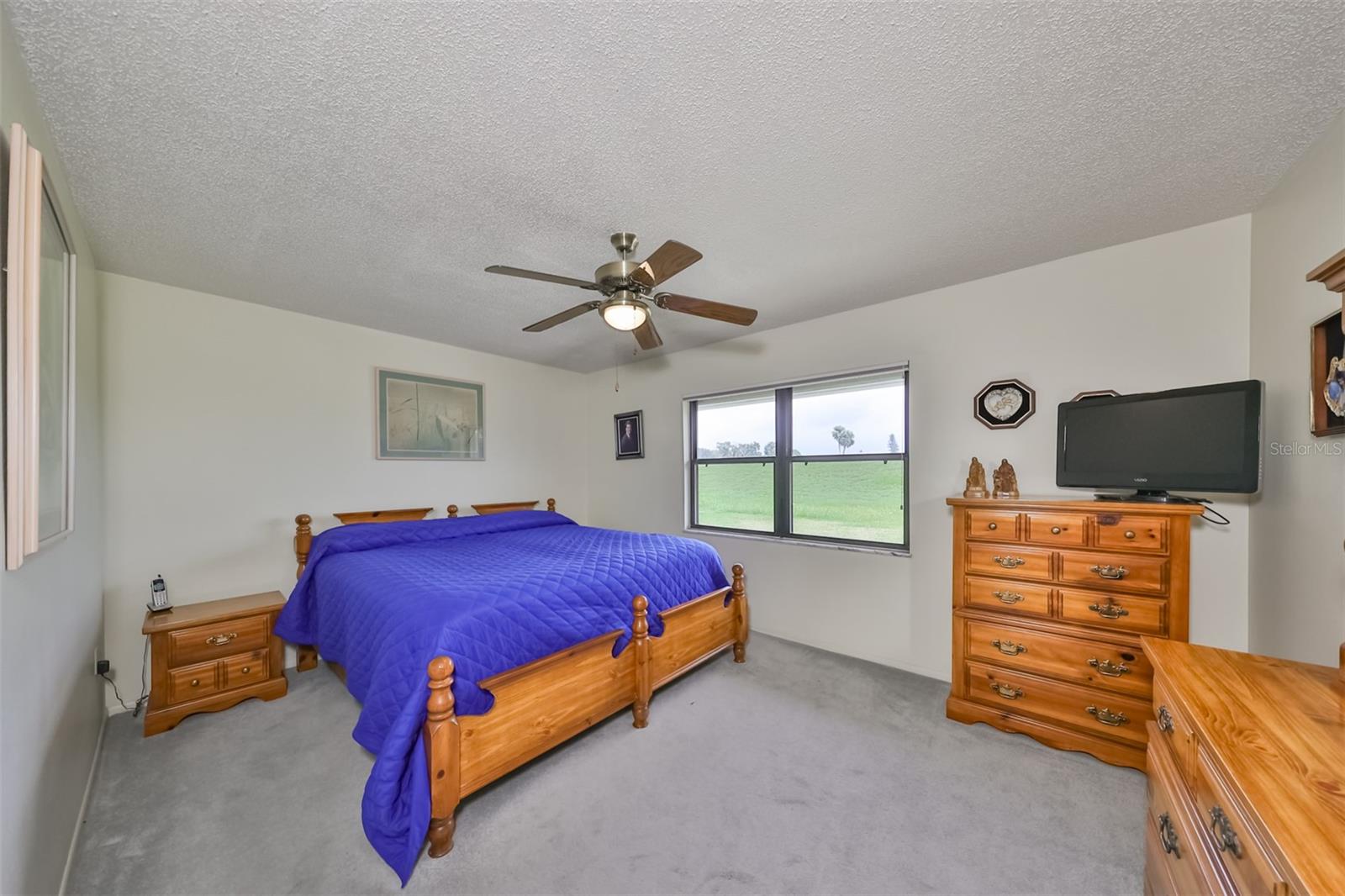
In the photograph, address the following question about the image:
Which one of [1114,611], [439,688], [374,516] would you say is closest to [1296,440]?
[1114,611]

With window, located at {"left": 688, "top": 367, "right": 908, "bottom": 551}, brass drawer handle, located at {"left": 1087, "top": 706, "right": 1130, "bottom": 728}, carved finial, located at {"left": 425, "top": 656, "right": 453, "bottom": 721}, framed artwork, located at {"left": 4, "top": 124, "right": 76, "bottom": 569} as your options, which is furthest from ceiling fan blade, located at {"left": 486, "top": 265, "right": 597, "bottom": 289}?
brass drawer handle, located at {"left": 1087, "top": 706, "right": 1130, "bottom": 728}

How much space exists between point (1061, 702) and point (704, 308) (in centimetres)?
244

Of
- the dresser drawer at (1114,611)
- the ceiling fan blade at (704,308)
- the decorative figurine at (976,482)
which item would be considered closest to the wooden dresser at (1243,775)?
the dresser drawer at (1114,611)

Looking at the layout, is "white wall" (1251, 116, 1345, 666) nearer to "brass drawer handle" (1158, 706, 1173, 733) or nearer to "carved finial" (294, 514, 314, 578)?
"brass drawer handle" (1158, 706, 1173, 733)

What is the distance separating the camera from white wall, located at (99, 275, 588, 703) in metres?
2.66

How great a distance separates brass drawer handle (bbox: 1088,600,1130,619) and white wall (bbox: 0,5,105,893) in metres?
3.47

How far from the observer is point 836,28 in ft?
3.84

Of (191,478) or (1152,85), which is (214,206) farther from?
(1152,85)

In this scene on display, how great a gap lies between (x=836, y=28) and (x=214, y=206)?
7.99 feet

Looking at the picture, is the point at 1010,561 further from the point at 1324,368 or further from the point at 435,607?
the point at 435,607

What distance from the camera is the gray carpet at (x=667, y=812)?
60.7 inches

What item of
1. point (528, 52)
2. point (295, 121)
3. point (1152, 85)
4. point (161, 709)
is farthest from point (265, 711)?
point (1152, 85)

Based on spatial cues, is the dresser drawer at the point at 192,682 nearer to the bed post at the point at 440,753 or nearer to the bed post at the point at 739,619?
the bed post at the point at 440,753

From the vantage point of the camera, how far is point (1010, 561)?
2.31m
